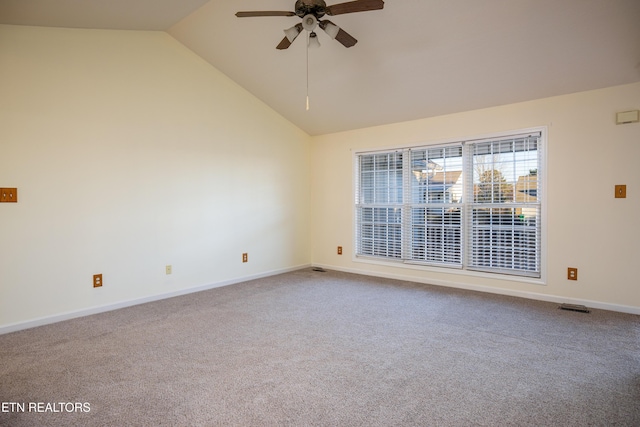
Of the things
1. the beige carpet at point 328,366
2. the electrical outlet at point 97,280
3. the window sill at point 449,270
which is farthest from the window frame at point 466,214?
the electrical outlet at point 97,280

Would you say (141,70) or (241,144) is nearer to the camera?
(141,70)

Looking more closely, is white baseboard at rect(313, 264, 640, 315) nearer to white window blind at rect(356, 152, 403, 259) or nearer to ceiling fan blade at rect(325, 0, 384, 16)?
white window blind at rect(356, 152, 403, 259)

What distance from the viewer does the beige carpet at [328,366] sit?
5.71 ft

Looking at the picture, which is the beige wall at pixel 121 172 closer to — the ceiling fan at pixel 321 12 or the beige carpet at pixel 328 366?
the beige carpet at pixel 328 366

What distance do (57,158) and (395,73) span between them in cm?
347

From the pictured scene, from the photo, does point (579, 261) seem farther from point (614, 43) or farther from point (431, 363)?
point (431, 363)

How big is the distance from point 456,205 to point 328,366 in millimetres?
2909

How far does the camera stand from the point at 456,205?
434cm

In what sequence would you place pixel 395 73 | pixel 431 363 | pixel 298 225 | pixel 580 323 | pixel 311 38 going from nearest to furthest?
pixel 431 363 < pixel 311 38 < pixel 580 323 < pixel 395 73 < pixel 298 225

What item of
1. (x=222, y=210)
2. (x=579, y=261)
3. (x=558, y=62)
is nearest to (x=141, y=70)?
(x=222, y=210)

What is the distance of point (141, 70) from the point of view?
144 inches

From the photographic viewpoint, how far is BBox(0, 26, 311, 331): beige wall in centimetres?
294

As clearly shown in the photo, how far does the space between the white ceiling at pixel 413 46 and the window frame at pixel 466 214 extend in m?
0.39

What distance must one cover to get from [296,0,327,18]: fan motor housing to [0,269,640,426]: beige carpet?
8.13ft
